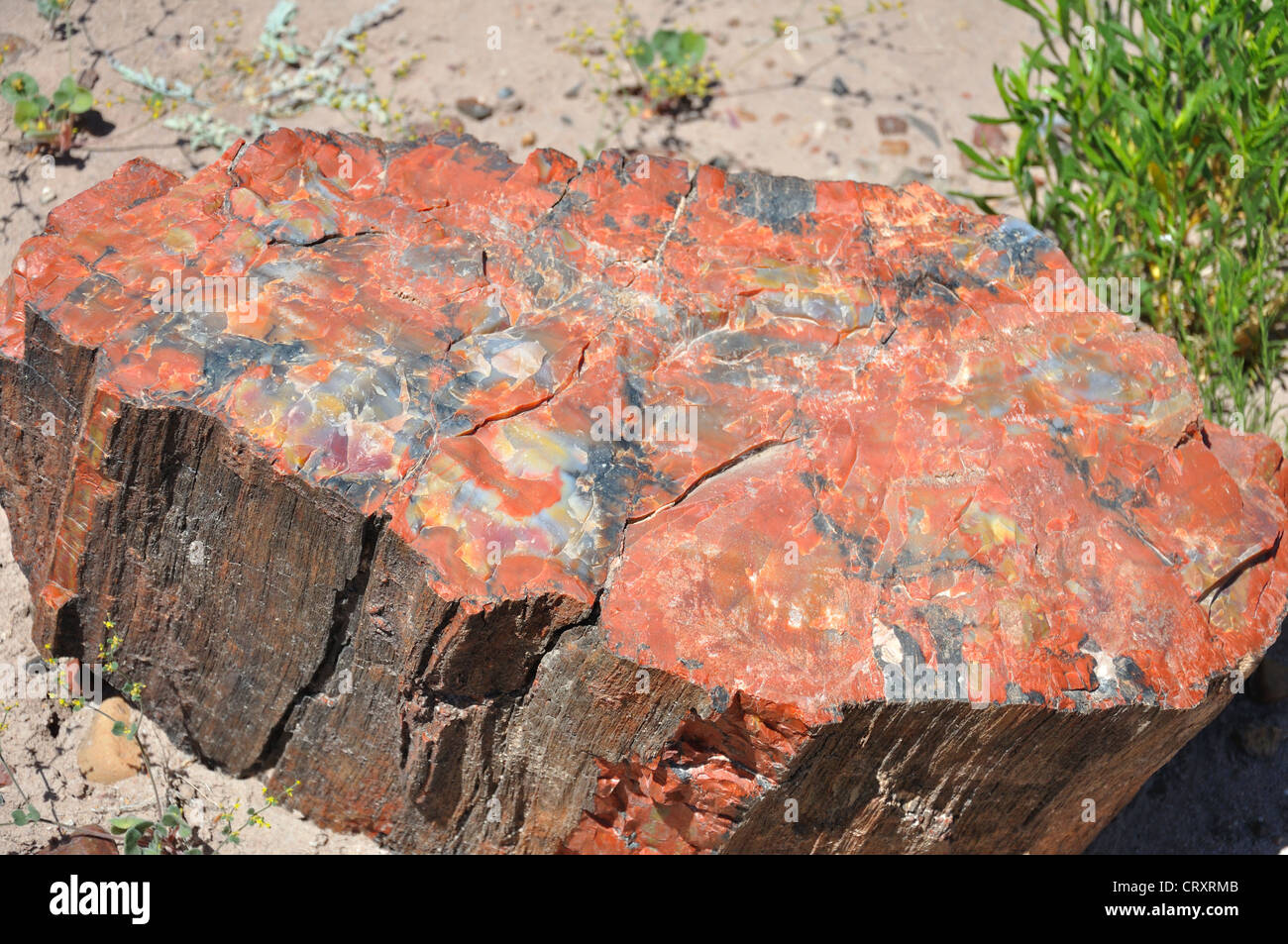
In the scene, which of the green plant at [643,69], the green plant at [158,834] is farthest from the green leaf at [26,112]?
the green plant at [158,834]

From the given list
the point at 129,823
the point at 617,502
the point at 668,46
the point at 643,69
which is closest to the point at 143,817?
the point at 129,823

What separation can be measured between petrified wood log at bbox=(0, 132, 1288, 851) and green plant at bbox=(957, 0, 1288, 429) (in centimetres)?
105

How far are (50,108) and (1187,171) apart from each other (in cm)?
422

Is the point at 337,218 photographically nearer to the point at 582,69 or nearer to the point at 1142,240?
the point at 582,69

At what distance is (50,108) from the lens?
15.7 feet

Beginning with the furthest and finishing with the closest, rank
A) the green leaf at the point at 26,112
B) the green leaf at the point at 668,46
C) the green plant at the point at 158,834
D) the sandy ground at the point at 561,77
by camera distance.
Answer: the green leaf at the point at 668,46 → the sandy ground at the point at 561,77 → the green leaf at the point at 26,112 → the green plant at the point at 158,834

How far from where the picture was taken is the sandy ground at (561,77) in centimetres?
498

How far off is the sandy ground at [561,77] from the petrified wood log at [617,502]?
1.71 meters

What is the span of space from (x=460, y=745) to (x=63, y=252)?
161 cm

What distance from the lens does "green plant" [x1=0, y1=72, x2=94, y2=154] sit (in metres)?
4.74

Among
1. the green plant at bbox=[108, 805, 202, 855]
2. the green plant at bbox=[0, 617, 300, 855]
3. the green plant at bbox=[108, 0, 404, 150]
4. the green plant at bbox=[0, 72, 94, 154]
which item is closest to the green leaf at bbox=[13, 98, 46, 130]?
the green plant at bbox=[0, 72, 94, 154]

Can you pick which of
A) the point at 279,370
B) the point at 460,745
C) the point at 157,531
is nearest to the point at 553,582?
the point at 460,745

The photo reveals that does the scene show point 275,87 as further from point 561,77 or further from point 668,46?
point 668,46

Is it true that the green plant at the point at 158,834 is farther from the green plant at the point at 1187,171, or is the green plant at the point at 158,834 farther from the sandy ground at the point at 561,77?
the green plant at the point at 1187,171
